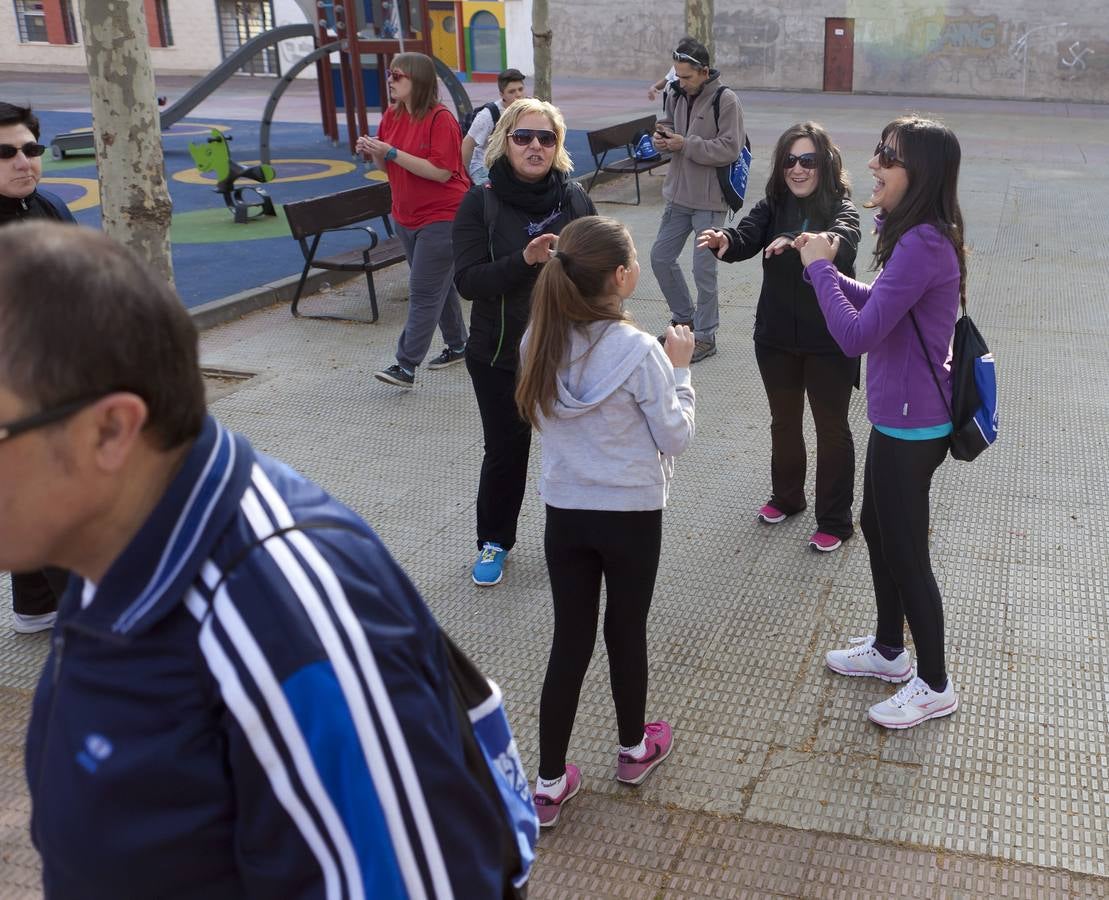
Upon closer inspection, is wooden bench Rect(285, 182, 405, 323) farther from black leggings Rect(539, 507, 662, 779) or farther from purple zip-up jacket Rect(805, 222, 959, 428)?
black leggings Rect(539, 507, 662, 779)

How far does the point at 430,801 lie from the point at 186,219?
13503mm

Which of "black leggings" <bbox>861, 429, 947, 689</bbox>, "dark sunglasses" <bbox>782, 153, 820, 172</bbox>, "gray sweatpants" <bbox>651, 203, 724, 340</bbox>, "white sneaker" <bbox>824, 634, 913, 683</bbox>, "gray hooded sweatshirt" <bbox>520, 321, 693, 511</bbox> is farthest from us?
"gray sweatpants" <bbox>651, 203, 724, 340</bbox>

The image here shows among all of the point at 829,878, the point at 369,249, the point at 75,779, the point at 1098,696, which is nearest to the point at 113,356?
the point at 75,779

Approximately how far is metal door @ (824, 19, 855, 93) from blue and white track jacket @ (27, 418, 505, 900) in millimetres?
32892

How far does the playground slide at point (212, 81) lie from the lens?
17.5 metres

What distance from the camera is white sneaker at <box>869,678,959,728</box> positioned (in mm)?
3650

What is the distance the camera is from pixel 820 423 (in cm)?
489

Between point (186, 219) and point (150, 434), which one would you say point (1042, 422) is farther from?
point (186, 219)

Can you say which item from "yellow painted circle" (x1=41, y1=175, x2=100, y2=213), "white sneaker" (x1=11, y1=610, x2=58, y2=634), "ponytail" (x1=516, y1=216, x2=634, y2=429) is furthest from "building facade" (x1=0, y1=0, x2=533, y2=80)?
"ponytail" (x1=516, y1=216, x2=634, y2=429)

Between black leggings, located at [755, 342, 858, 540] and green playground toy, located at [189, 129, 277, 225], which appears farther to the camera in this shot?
green playground toy, located at [189, 129, 277, 225]

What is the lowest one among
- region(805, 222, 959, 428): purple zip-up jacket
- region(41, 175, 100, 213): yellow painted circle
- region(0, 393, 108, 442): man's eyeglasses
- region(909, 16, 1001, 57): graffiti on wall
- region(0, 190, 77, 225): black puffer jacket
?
region(41, 175, 100, 213): yellow painted circle

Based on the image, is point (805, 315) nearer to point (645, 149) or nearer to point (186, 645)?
point (186, 645)

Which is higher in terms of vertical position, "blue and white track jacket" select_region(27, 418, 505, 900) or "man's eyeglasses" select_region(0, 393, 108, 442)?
"man's eyeglasses" select_region(0, 393, 108, 442)

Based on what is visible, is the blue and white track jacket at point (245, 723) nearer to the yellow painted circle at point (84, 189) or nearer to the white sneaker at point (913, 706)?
the white sneaker at point (913, 706)
